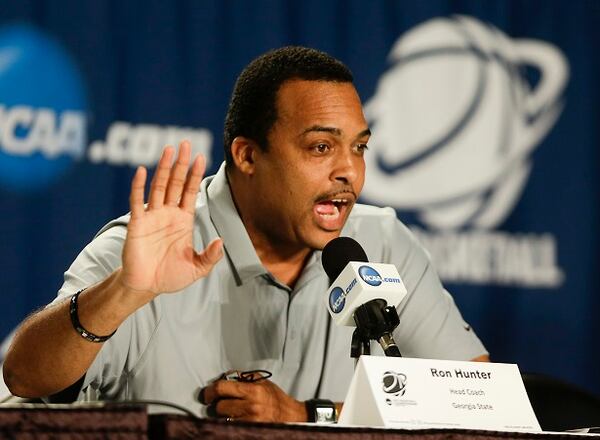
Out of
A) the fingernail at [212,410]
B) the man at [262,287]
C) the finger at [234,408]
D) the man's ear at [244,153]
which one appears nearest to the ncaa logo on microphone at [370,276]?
the man at [262,287]

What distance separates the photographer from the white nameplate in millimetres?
1195

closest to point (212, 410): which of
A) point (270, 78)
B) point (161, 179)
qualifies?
point (161, 179)

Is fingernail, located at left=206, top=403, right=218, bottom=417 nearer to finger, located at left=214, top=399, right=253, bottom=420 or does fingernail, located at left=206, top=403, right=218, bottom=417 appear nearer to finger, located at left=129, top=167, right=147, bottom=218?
finger, located at left=214, top=399, right=253, bottom=420

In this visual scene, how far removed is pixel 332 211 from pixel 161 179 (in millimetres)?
660

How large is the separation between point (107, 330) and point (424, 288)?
3.09 feet

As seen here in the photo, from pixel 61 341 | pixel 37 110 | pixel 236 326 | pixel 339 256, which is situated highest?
pixel 37 110

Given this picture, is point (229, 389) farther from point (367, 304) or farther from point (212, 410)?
point (367, 304)

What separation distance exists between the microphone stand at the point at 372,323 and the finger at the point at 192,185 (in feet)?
1.16

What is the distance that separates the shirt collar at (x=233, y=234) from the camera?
6.60 feet

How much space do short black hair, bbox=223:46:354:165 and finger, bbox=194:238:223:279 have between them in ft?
2.07

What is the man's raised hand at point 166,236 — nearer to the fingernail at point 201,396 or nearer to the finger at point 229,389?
the finger at point 229,389

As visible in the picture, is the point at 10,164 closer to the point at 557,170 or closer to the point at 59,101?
the point at 59,101

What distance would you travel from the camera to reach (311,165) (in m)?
2.03

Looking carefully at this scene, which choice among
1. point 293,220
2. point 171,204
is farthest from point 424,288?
point 171,204
